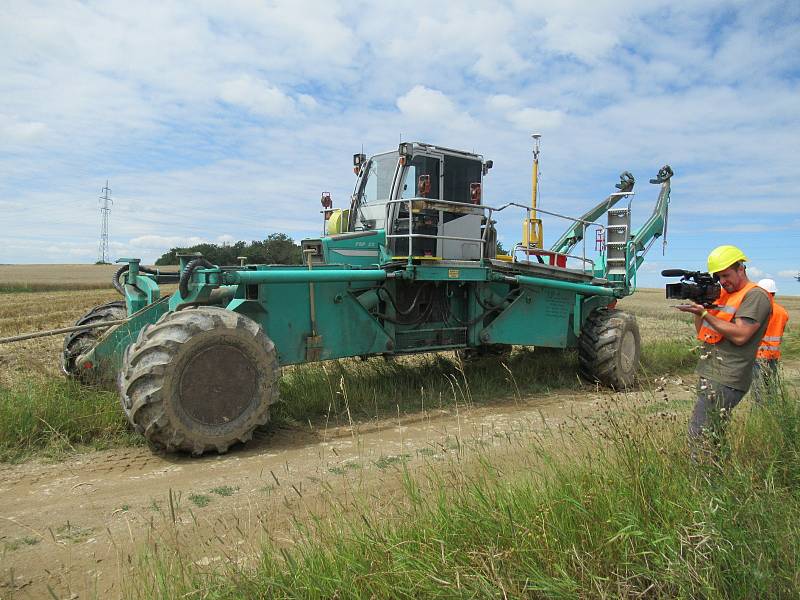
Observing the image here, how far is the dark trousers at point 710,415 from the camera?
143 inches

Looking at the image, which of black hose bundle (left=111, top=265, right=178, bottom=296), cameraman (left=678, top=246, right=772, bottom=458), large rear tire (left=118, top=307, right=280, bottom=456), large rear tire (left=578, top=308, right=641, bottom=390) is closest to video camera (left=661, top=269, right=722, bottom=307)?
cameraman (left=678, top=246, right=772, bottom=458)

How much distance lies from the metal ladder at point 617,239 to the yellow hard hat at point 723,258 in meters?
6.85

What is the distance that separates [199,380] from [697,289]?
4229mm

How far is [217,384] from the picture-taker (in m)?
5.89

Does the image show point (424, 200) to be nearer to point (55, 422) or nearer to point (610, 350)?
point (610, 350)

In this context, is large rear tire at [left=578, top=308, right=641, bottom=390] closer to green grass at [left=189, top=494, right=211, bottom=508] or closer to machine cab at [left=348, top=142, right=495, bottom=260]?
machine cab at [left=348, top=142, right=495, bottom=260]

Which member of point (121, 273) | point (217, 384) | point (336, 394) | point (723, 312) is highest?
point (121, 273)

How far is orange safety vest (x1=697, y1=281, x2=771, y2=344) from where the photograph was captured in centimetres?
441

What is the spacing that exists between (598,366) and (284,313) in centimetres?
550

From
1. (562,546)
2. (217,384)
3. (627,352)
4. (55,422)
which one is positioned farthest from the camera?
(627,352)

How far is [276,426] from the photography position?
22.4ft

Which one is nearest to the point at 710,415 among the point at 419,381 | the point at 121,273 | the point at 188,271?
the point at 188,271

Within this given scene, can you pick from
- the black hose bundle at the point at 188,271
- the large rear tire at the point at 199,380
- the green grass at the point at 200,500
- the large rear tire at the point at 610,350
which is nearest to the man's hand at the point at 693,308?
the green grass at the point at 200,500

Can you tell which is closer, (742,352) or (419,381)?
(742,352)
